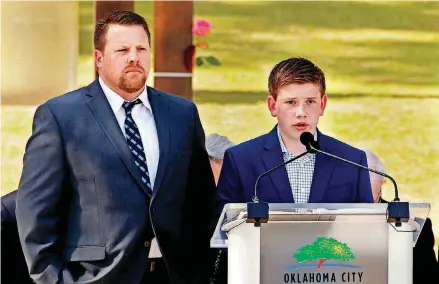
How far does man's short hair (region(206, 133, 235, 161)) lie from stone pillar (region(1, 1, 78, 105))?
696 millimetres

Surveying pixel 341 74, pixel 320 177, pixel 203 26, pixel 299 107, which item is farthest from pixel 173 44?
pixel 320 177

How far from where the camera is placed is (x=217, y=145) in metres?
5.03

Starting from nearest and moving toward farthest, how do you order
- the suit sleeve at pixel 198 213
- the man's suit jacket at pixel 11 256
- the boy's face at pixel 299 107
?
the boy's face at pixel 299 107 → the suit sleeve at pixel 198 213 → the man's suit jacket at pixel 11 256

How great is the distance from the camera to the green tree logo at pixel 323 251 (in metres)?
3.49

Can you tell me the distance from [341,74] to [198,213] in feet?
4.14

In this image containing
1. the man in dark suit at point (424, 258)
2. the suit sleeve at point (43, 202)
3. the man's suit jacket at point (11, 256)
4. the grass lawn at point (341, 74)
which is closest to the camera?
the suit sleeve at point (43, 202)

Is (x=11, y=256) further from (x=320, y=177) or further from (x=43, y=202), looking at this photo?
(x=320, y=177)

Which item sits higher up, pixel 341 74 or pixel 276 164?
pixel 341 74

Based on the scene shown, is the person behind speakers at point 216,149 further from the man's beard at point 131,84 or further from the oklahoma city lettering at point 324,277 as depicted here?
the oklahoma city lettering at point 324,277

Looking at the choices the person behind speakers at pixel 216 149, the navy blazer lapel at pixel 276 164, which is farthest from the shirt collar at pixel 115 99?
the person behind speakers at pixel 216 149

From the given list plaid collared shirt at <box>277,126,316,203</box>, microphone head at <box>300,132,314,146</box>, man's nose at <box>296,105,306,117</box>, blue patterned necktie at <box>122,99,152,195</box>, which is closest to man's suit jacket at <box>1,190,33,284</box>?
blue patterned necktie at <box>122,99,152,195</box>

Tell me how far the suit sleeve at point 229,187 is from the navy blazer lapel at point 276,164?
128 mm

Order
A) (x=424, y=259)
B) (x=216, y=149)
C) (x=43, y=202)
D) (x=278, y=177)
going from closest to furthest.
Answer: (x=43, y=202), (x=278, y=177), (x=424, y=259), (x=216, y=149)

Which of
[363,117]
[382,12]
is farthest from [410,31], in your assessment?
[363,117]
